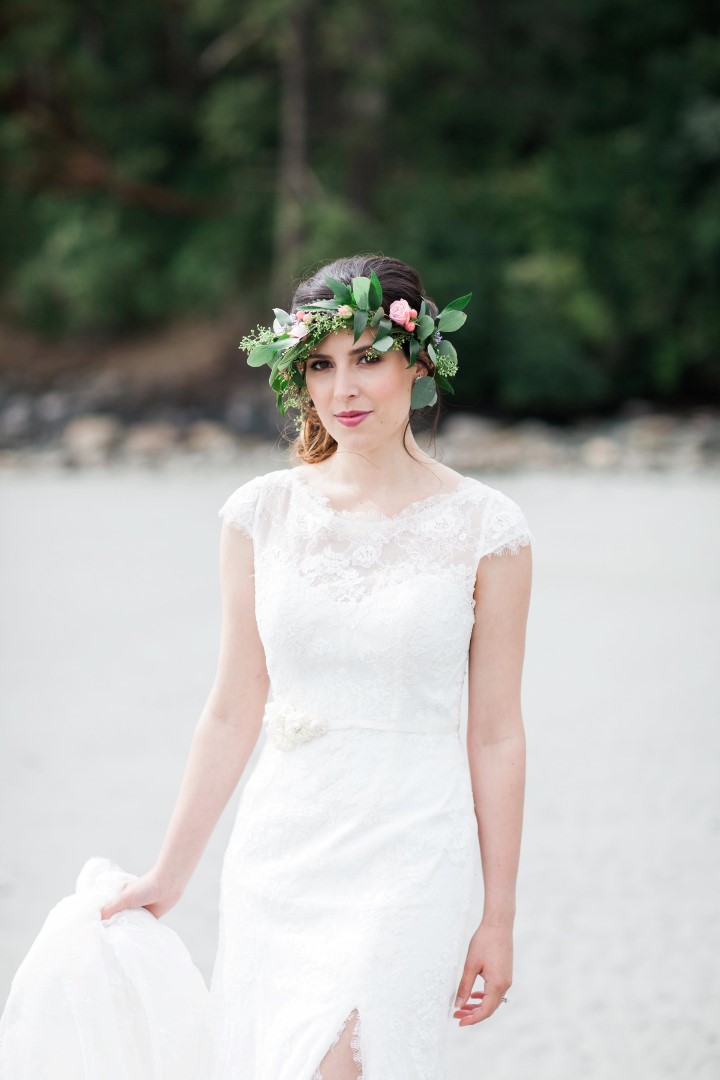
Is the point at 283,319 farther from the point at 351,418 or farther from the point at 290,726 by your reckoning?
the point at 290,726

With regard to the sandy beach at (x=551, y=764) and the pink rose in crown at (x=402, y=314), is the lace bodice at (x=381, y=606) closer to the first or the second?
the pink rose in crown at (x=402, y=314)

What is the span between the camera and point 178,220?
31.4 meters

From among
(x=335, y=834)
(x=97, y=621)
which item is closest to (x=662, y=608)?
(x=97, y=621)

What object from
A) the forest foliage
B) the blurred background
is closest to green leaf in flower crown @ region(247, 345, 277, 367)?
the blurred background

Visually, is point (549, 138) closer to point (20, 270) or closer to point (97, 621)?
point (20, 270)

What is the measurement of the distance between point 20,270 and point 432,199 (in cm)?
1055

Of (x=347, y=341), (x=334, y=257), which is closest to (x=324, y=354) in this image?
(x=347, y=341)

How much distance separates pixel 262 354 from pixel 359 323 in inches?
10.6

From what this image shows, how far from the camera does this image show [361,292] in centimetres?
216

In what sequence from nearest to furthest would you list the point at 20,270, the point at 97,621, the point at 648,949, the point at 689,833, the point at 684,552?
the point at 648,949
the point at 689,833
the point at 97,621
the point at 684,552
the point at 20,270

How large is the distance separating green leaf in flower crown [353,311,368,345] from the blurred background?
5820mm

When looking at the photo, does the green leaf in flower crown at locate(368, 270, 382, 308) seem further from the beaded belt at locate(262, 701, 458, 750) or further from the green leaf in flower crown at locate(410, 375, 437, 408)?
the beaded belt at locate(262, 701, 458, 750)

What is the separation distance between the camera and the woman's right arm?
2.22 m

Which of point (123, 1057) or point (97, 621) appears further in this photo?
point (97, 621)
